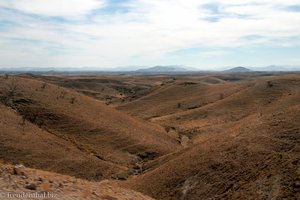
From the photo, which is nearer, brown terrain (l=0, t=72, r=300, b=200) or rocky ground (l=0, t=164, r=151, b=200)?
rocky ground (l=0, t=164, r=151, b=200)

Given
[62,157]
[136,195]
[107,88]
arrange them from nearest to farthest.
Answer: [136,195] → [62,157] → [107,88]

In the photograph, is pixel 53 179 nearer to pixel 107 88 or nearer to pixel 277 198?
pixel 277 198

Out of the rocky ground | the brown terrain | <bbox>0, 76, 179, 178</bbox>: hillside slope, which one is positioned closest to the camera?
the rocky ground

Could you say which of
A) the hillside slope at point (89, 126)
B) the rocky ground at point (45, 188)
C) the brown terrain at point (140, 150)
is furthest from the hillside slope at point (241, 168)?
the hillside slope at point (89, 126)

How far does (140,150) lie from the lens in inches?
1590

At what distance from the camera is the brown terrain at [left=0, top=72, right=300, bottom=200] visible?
19.8 meters

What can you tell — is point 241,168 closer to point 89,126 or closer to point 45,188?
point 45,188

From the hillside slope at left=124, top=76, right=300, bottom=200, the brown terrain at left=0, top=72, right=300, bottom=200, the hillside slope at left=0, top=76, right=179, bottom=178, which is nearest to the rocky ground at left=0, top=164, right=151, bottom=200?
the brown terrain at left=0, top=72, right=300, bottom=200

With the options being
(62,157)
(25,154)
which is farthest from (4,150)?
(62,157)

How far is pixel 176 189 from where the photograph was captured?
23734 millimetres

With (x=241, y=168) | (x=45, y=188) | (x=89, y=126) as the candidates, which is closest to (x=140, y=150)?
(x=89, y=126)

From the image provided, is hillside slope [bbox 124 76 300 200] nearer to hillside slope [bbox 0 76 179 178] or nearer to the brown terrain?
the brown terrain

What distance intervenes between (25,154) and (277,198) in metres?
22.0

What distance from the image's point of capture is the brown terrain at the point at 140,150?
780 inches
